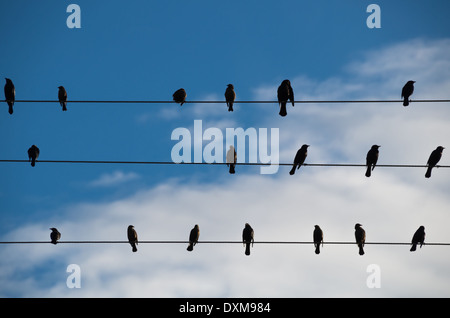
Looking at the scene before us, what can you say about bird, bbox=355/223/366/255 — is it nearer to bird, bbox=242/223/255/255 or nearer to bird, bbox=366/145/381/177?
bird, bbox=366/145/381/177

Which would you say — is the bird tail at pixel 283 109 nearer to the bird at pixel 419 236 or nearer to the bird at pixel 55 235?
the bird at pixel 419 236

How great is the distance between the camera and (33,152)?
18.1 meters

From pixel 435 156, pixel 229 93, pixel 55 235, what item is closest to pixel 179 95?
pixel 229 93

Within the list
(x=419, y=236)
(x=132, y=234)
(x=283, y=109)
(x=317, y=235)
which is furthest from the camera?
(x=132, y=234)

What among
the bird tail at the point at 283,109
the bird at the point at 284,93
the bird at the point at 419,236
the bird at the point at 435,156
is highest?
the bird at the point at 284,93

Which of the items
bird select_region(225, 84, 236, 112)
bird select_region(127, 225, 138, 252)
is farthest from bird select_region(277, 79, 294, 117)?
bird select_region(127, 225, 138, 252)

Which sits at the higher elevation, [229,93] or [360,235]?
[229,93]

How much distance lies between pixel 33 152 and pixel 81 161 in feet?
20.3

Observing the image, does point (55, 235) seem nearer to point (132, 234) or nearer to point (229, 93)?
point (132, 234)

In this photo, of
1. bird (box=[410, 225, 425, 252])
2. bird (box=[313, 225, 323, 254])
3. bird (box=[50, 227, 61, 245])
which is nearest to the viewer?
bird (box=[410, 225, 425, 252])

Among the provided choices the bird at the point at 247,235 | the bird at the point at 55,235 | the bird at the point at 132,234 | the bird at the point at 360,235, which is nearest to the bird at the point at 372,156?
the bird at the point at 360,235
